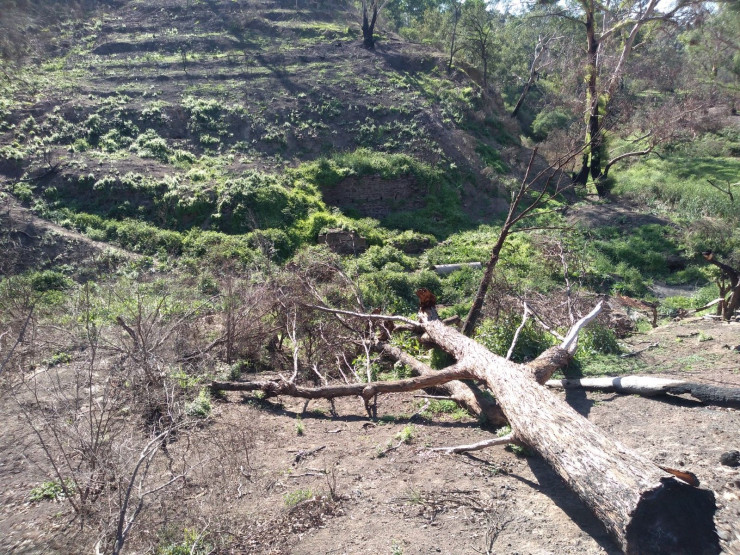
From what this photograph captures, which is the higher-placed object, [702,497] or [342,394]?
[702,497]

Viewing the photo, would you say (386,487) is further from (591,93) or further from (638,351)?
(591,93)

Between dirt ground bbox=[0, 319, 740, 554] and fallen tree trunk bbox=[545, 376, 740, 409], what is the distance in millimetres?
113

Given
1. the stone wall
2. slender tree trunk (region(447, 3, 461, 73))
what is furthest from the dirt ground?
slender tree trunk (region(447, 3, 461, 73))

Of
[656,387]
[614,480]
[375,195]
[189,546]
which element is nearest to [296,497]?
[189,546]

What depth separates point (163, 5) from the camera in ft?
108

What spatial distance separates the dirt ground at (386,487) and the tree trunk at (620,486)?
28 cm

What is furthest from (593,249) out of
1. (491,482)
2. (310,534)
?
(310,534)

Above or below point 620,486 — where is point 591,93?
above

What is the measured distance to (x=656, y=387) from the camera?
232 inches

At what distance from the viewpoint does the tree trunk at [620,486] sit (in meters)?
3.25

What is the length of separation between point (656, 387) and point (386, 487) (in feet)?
10.4

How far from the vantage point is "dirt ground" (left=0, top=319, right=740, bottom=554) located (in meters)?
3.88

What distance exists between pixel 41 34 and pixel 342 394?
10140 mm

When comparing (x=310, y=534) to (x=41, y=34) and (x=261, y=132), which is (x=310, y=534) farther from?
(x=261, y=132)
